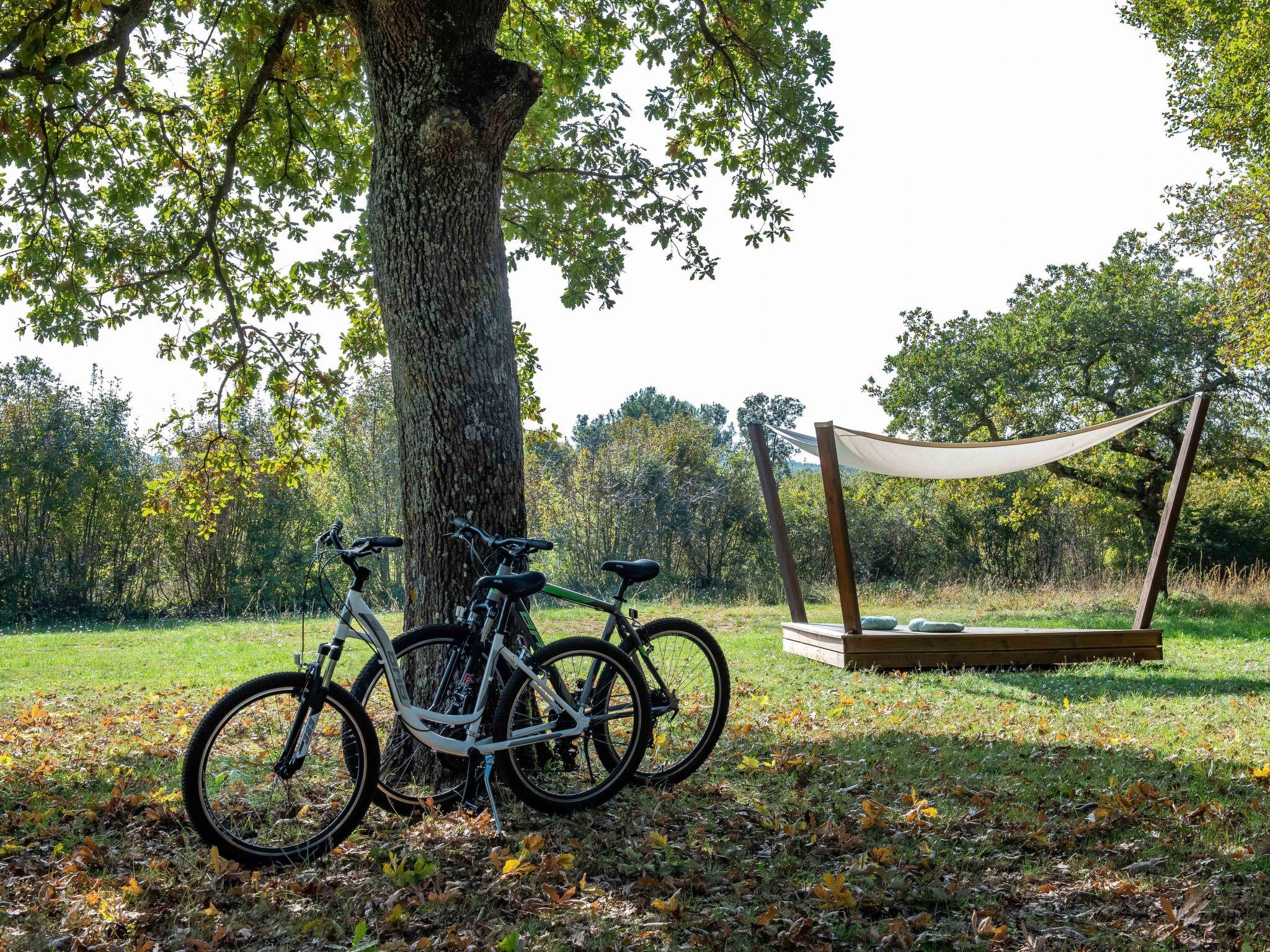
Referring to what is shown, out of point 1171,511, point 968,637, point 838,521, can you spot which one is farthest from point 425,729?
point 1171,511

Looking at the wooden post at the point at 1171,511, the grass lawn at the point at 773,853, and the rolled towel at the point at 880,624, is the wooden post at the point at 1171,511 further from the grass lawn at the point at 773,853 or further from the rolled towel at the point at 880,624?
the grass lawn at the point at 773,853

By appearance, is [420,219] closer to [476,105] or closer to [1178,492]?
[476,105]

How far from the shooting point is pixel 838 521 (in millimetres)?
7168

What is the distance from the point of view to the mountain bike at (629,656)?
3.50 meters

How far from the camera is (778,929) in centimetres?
251

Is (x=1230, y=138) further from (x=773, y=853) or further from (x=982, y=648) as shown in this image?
(x=773, y=853)

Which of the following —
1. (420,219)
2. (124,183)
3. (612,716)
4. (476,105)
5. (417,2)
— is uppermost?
(124,183)

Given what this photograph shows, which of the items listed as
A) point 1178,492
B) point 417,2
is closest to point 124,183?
point 417,2

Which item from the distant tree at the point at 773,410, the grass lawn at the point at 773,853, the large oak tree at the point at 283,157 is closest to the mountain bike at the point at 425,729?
the grass lawn at the point at 773,853

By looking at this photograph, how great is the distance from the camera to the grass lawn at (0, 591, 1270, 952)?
2.53 metres

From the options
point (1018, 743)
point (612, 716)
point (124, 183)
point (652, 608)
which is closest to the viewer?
point (612, 716)

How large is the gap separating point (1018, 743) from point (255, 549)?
14240mm

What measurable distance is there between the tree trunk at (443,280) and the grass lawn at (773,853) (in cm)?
127

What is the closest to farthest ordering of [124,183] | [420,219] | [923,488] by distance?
[420,219]
[124,183]
[923,488]
